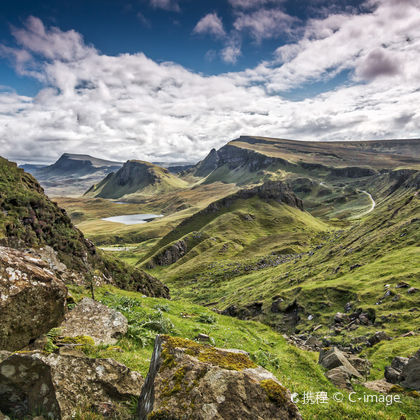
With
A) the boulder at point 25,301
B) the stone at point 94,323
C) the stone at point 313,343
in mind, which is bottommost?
the stone at point 313,343

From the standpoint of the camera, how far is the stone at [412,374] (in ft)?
48.8

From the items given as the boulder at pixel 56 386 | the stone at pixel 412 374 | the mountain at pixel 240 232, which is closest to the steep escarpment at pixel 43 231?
the boulder at pixel 56 386

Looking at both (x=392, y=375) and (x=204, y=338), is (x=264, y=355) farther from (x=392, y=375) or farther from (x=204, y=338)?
(x=392, y=375)

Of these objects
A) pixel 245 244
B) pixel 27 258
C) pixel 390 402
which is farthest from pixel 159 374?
pixel 245 244

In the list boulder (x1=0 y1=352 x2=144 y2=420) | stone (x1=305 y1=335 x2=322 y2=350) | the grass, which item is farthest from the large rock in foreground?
stone (x1=305 y1=335 x2=322 y2=350)

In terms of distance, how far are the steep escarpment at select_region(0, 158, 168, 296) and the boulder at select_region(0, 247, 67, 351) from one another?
12.2 metres

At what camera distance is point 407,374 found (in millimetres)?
15523

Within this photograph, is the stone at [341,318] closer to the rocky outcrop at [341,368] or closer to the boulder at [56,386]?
the rocky outcrop at [341,368]

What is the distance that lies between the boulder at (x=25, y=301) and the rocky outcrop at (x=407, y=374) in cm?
1902

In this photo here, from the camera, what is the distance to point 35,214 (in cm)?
2697

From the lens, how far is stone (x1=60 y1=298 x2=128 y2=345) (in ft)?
42.6

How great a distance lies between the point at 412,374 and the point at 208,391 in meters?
15.1

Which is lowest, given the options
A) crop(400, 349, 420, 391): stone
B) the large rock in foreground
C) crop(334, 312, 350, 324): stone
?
crop(334, 312, 350, 324): stone

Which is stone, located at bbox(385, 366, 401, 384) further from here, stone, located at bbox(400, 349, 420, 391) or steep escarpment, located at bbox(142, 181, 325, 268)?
steep escarpment, located at bbox(142, 181, 325, 268)
